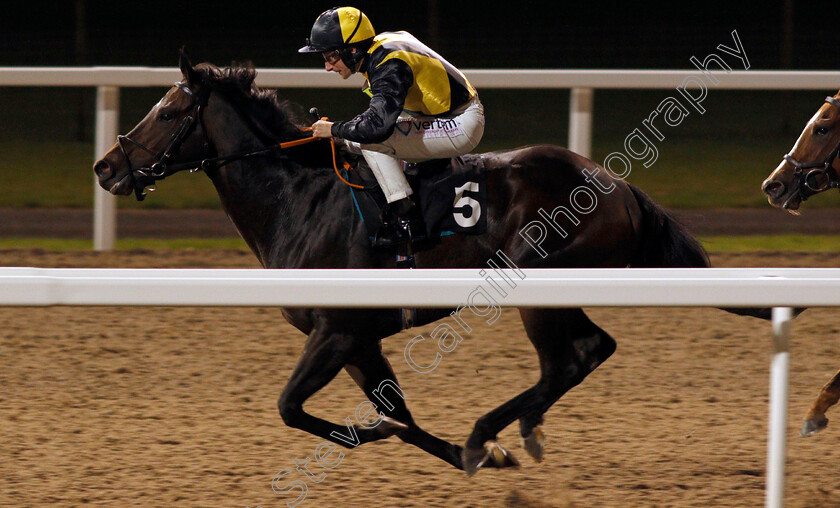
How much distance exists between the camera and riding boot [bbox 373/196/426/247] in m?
3.94

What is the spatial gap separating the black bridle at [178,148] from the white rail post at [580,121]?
138 inches

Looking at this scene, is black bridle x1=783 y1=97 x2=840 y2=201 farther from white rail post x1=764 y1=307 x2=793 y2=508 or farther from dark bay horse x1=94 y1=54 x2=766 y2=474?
white rail post x1=764 y1=307 x2=793 y2=508

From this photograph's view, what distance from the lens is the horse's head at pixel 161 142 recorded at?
4172 mm

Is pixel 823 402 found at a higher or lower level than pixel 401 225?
lower

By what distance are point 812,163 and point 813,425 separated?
3.42 ft

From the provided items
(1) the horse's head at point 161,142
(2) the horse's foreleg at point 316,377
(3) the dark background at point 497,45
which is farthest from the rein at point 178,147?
(3) the dark background at point 497,45

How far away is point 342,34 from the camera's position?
12.9 ft

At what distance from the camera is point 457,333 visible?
5844 mm

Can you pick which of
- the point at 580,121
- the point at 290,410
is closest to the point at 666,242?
the point at 290,410

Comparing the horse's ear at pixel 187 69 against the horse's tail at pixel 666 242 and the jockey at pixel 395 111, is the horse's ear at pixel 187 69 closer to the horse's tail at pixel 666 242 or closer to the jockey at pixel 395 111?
the jockey at pixel 395 111

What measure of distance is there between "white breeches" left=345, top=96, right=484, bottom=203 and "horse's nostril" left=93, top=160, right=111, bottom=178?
0.89 metres

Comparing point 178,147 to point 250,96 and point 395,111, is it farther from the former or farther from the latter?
point 395,111

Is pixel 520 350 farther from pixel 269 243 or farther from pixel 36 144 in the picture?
pixel 36 144

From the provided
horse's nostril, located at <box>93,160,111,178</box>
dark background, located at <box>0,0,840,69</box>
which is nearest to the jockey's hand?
horse's nostril, located at <box>93,160,111,178</box>
